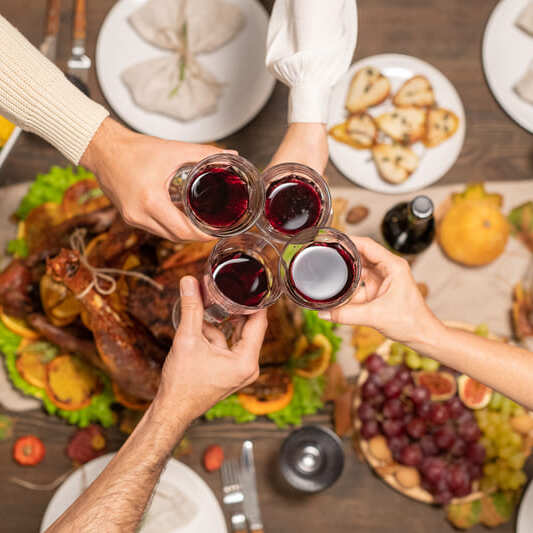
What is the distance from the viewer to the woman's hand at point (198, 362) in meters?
0.88

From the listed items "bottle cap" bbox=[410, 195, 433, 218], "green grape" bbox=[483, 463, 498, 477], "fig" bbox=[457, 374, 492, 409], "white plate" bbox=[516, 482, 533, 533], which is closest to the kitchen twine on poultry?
"bottle cap" bbox=[410, 195, 433, 218]

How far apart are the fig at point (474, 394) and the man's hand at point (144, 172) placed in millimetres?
808

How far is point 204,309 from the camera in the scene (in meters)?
0.97

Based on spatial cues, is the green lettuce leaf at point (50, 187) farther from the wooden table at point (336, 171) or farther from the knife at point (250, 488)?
the knife at point (250, 488)

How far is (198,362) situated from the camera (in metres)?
0.89

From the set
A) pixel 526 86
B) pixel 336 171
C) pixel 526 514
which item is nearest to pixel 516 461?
pixel 526 514

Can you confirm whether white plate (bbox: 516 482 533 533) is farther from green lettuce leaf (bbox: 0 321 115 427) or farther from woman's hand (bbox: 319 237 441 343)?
green lettuce leaf (bbox: 0 321 115 427)

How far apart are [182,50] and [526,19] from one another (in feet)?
2.95

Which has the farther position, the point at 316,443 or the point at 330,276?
the point at 316,443

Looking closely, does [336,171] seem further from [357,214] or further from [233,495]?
[233,495]

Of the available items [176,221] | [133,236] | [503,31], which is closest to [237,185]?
[176,221]

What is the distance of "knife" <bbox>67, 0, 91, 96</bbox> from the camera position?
1400 millimetres

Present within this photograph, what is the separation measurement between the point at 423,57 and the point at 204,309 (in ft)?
3.23

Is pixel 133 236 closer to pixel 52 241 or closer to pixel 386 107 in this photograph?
pixel 52 241
